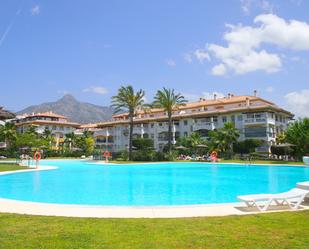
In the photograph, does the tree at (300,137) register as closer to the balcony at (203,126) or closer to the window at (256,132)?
the window at (256,132)

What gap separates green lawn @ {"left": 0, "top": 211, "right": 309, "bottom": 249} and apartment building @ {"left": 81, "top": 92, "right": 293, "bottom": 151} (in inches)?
1954

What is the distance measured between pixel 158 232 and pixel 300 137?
4215 centimetres

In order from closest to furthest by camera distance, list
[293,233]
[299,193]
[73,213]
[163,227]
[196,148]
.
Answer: [293,233] < [163,227] < [73,213] < [299,193] < [196,148]

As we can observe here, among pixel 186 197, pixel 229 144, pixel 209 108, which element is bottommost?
pixel 186 197

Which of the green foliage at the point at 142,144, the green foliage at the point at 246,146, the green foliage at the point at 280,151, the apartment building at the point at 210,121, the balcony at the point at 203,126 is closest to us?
the green foliage at the point at 280,151

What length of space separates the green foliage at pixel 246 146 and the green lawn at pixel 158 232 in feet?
154

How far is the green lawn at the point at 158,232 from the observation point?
612 cm

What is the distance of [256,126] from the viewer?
57.5m

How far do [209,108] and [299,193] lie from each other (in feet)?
189

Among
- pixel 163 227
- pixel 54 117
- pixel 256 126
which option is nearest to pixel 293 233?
pixel 163 227

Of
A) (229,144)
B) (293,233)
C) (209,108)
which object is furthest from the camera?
(209,108)

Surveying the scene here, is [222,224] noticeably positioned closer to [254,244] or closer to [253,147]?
[254,244]

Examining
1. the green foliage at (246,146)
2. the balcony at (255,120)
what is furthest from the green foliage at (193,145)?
the balcony at (255,120)

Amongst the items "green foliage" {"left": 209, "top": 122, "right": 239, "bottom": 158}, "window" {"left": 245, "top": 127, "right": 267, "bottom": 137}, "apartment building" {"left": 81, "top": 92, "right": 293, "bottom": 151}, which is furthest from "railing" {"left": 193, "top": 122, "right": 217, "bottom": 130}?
"green foliage" {"left": 209, "top": 122, "right": 239, "bottom": 158}
